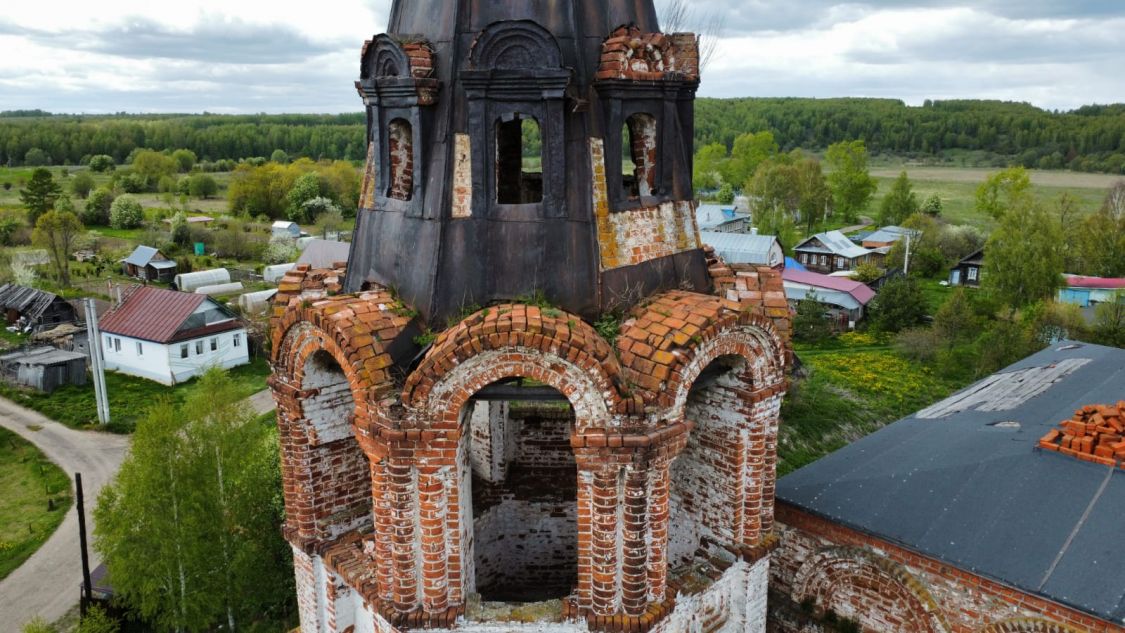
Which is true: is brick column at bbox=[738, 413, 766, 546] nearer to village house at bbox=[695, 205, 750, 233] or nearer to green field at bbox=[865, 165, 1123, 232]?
village house at bbox=[695, 205, 750, 233]

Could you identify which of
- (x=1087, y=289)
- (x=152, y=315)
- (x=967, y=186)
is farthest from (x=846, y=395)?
(x=967, y=186)

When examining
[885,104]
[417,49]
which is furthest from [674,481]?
[885,104]

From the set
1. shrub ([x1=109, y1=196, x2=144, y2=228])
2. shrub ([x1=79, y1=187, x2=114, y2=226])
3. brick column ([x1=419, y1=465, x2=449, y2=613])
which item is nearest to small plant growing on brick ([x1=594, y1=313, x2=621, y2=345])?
brick column ([x1=419, y1=465, x2=449, y2=613])

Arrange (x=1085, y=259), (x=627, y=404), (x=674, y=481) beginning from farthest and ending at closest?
(x=1085, y=259) < (x=674, y=481) < (x=627, y=404)

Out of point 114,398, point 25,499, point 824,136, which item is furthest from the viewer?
point 824,136

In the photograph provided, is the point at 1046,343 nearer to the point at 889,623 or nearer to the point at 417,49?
the point at 889,623

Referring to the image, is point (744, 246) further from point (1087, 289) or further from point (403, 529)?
point (403, 529)

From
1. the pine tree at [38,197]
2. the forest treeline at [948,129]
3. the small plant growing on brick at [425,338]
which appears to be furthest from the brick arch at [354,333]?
the forest treeline at [948,129]
